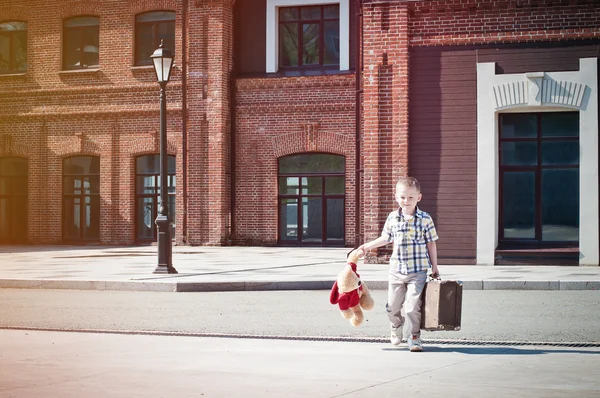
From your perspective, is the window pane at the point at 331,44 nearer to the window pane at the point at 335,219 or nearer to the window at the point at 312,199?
the window at the point at 312,199

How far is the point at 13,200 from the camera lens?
2988cm

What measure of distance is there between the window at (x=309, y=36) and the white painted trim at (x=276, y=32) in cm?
19

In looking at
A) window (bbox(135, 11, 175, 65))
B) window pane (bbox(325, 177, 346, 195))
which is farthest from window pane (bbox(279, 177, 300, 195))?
window (bbox(135, 11, 175, 65))

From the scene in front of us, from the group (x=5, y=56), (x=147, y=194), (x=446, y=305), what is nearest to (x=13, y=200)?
(x=5, y=56)

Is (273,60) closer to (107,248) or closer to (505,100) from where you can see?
(107,248)

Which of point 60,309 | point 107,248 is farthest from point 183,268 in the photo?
point 107,248

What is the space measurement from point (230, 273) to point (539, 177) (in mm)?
6729

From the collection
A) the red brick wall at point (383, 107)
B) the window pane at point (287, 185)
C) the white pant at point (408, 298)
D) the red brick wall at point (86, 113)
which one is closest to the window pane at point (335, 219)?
the window pane at point (287, 185)

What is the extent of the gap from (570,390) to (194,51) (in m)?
22.6

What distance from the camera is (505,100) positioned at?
1886 centimetres

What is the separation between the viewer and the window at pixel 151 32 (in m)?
28.2

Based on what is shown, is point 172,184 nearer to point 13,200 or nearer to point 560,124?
point 13,200

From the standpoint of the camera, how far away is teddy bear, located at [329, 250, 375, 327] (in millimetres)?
7926

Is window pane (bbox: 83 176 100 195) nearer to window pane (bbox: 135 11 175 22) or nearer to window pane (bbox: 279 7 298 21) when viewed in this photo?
window pane (bbox: 135 11 175 22)
